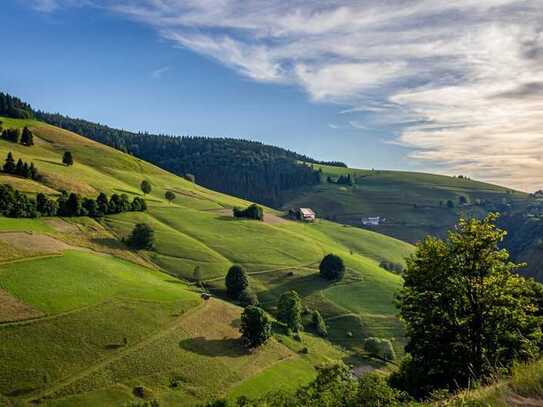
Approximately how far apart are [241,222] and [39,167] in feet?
241

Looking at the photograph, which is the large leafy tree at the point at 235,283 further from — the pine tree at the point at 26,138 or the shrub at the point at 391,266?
the pine tree at the point at 26,138

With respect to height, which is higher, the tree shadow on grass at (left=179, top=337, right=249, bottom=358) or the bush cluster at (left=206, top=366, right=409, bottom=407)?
the bush cluster at (left=206, top=366, right=409, bottom=407)

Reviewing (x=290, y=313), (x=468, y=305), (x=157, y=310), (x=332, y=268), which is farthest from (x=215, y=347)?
(x=332, y=268)

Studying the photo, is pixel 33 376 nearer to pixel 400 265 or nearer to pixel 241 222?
pixel 241 222

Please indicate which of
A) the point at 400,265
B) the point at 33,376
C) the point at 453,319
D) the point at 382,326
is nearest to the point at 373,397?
A: the point at 453,319

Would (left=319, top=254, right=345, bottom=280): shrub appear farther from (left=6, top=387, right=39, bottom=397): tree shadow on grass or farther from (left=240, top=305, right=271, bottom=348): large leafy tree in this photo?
(left=6, top=387, right=39, bottom=397): tree shadow on grass

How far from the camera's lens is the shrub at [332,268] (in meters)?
127

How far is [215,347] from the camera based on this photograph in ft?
244

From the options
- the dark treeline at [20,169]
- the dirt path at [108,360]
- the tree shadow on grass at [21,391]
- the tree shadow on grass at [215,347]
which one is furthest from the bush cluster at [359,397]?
the dark treeline at [20,169]

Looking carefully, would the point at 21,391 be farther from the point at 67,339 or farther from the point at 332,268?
the point at 332,268

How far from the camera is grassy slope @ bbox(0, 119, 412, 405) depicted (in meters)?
59.7

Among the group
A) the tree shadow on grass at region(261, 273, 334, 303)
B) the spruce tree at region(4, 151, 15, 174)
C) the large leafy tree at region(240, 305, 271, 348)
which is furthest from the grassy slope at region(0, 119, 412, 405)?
the spruce tree at region(4, 151, 15, 174)

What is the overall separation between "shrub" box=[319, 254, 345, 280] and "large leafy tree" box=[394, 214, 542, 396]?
316ft

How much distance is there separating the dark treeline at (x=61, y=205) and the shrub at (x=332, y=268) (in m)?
65.0
